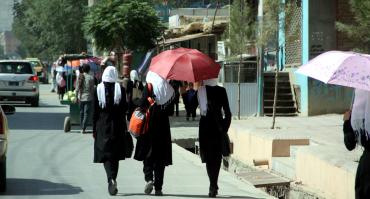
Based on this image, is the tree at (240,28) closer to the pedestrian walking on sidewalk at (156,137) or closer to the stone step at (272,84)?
the stone step at (272,84)

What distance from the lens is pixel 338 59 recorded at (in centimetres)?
693

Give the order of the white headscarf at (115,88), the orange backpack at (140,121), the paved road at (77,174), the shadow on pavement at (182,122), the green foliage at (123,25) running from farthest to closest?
1. the green foliage at (123,25)
2. the shadow on pavement at (182,122)
3. the paved road at (77,174)
4. the white headscarf at (115,88)
5. the orange backpack at (140,121)

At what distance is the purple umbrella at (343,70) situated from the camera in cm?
660

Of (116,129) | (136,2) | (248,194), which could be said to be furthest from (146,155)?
(136,2)

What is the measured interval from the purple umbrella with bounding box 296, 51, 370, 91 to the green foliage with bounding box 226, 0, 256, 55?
53.9ft

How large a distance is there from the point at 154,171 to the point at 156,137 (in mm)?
449

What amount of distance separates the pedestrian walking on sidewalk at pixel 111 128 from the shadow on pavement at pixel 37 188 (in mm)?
713

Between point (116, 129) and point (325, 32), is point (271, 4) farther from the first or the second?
point (116, 129)

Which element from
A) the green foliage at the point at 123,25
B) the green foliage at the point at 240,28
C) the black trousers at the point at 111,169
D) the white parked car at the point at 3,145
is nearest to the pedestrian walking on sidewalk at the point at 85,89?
the green foliage at the point at 240,28

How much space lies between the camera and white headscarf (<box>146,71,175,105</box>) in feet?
33.5

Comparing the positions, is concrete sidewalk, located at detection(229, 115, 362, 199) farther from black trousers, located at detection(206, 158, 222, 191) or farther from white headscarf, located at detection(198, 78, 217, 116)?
white headscarf, located at detection(198, 78, 217, 116)

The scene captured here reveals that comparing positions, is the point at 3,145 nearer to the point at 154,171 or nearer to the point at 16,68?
the point at 154,171

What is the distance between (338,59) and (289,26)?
568 inches

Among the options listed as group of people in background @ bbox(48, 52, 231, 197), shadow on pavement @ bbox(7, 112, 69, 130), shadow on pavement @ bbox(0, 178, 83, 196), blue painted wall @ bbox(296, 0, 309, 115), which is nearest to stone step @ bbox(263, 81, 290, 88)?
blue painted wall @ bbox(296, 0, 309, 115)
